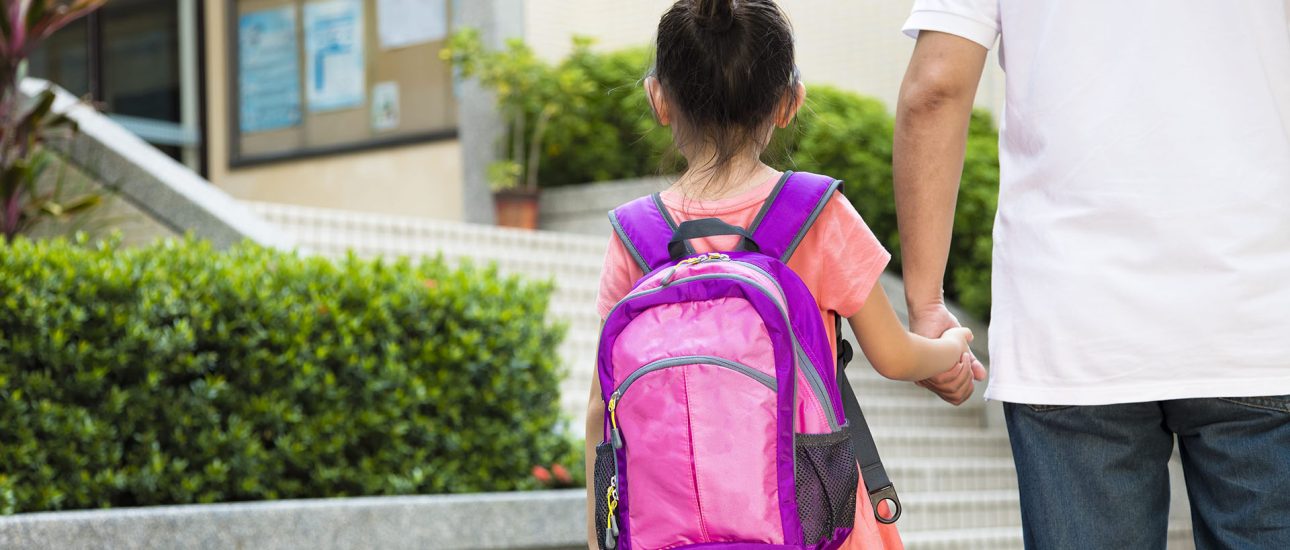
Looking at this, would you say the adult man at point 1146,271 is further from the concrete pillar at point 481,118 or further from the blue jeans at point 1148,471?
the concrete pillar at point 481,118

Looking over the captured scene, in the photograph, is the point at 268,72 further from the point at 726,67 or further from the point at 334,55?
the point at 726,67

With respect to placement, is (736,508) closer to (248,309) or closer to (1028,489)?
(1028,489)

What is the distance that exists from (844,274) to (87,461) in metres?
3.27

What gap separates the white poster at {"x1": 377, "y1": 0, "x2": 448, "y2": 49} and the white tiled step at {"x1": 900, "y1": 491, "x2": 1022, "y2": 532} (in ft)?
26.0

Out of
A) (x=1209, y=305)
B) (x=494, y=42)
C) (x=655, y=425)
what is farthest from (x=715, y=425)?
(x=494, y=42)

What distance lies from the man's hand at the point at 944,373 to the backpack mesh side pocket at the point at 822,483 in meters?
0.48

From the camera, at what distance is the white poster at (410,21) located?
13.7 meters

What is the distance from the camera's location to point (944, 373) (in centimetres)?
232

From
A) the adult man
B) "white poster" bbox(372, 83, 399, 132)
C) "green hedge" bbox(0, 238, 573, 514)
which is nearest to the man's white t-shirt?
the adult man

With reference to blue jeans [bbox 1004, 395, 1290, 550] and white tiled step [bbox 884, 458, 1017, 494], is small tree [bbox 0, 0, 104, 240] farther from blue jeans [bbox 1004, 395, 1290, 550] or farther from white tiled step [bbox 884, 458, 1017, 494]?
blue jeans [bbox 1004, 395, 1290, 550]

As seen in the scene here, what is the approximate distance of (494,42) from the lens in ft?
40.5

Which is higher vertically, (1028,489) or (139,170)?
(139,170)

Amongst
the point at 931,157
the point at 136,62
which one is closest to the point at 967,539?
the point at 931,157

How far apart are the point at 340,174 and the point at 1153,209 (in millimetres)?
12536
